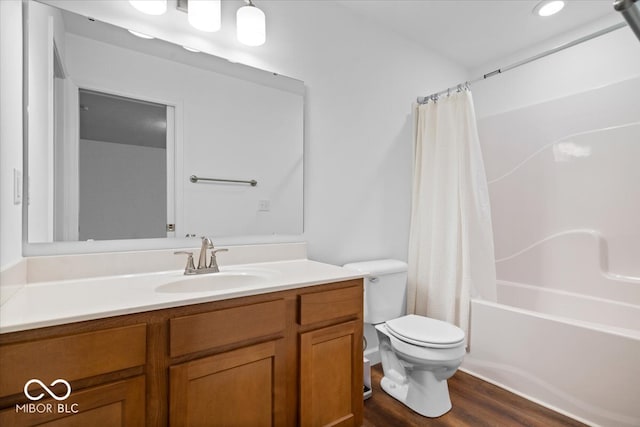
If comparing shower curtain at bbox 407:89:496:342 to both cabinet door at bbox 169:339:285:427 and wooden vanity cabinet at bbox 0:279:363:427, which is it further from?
cabinet door at bbox 169:339:285:427

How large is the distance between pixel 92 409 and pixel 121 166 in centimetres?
93

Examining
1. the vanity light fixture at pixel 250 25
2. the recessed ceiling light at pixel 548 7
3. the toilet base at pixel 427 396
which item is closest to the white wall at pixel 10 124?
the vanity light fixture at pixel 250 25

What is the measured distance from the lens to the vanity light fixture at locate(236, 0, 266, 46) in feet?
5.08

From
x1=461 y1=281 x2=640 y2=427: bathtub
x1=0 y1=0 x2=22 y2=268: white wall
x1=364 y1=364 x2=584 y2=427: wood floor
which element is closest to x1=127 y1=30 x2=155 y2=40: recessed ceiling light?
x1=0 y1=0 x2=22 y2=268: white wall

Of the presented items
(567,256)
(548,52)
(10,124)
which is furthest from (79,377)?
(567,256)

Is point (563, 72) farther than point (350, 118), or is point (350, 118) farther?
point (563, 72)

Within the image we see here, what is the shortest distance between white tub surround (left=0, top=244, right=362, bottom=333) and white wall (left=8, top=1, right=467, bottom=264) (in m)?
0.40

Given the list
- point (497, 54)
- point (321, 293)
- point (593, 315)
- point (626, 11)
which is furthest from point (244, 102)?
point (593, 315)

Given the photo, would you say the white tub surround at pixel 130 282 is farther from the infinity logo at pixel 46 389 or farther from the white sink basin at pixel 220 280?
the infinity logo at pixel 46 389

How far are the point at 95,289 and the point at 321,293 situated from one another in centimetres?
85

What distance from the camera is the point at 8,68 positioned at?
99 centimetres

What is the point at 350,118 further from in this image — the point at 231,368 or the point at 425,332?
the point at 231,368

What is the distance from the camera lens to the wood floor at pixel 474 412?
156cm

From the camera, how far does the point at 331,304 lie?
1.36 m
